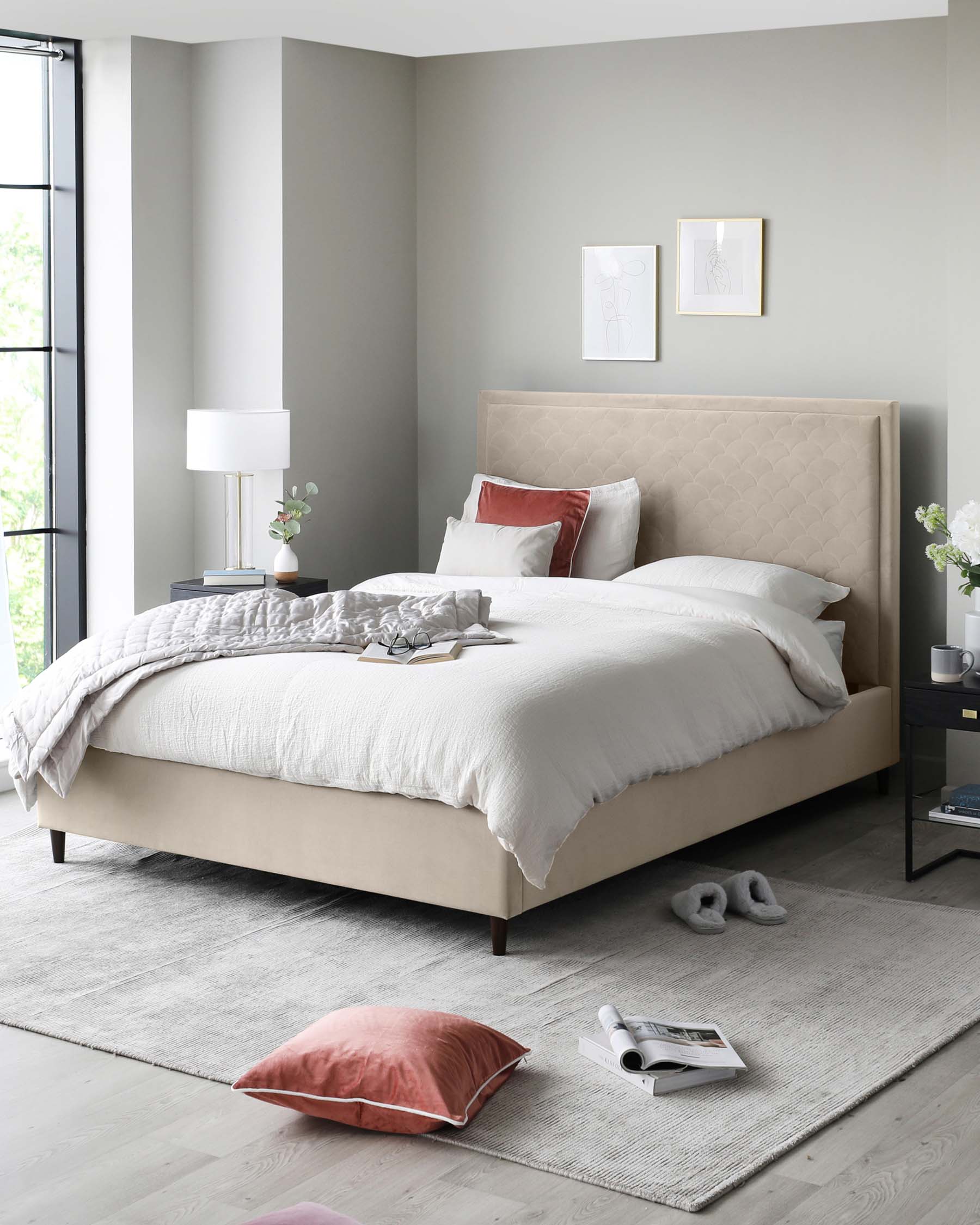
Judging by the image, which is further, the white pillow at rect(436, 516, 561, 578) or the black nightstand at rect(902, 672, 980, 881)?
the white pillow at rect(436, 516, 561, 578)

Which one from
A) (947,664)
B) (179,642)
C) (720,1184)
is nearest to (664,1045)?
(720,1184)

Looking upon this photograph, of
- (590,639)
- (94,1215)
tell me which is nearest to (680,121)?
(590,639)

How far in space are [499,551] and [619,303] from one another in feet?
3.80

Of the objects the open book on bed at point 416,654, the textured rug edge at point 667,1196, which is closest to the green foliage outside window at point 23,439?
the open book on bed at point 416,654

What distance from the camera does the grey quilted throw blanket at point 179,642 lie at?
4.19m

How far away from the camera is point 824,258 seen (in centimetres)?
548

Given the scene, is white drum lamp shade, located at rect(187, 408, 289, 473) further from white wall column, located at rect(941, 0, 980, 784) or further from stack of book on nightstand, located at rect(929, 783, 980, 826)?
stack of book on nightstand, located at rect(929, 783, 980, 826)

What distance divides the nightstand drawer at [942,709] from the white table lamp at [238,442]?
7.96ft

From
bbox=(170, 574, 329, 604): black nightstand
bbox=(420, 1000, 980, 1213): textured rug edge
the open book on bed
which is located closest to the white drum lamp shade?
bbox=(170, 574, 329, 604): black nightstand

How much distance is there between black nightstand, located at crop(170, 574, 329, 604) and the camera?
552cm

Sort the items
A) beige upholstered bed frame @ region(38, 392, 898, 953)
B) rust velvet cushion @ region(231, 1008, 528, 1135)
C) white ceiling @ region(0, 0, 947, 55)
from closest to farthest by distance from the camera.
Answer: rust velvet cushion @ region(231, 1008, 528, 1135)
beige upholstered bed frame @ region(38, 392, 898, 953)
white ceiling @ region(0, 0, 947, 55)

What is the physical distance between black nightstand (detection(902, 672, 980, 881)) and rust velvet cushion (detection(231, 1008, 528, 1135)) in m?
1.85

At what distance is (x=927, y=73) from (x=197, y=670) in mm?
3205

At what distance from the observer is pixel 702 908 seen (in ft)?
13.0
